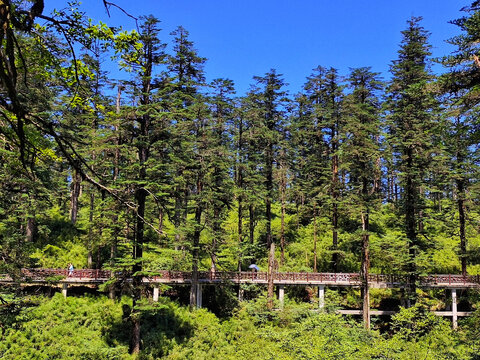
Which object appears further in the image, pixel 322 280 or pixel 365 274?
pixel 322 280

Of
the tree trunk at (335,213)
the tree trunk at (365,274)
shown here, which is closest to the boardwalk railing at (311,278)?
the tree trunk at (365,274)

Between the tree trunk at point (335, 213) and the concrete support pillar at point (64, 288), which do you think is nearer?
the concrete support pillar at point (64, 288)

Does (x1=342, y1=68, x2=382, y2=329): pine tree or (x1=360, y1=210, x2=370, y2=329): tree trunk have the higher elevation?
(x1=342, y1=68, x2=382, y2=329): pine tree

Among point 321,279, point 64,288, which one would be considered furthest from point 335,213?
point 64,288

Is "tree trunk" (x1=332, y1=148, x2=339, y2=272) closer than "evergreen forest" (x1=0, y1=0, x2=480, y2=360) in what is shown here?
No

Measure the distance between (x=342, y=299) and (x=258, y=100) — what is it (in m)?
16.9

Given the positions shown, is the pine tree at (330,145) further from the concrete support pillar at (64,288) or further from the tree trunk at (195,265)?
the concrete support pillar at (64,288)

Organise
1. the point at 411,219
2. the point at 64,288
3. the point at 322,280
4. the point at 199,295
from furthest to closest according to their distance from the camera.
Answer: the point at 322,280 → the point at 199,295 → the point at 411,219 → the point at 64,288

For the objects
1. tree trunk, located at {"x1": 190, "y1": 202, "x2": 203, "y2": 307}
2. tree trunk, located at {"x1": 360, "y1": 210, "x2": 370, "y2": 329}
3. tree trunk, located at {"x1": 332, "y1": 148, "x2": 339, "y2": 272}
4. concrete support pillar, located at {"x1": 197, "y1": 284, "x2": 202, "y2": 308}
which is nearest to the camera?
tree trunk, located at {"x1": 360, "y1": 210, "x2": 370, "y2": 329}

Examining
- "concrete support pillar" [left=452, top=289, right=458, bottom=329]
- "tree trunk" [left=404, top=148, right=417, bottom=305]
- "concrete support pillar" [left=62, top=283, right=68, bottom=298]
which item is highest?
"tree trunk" [left=404, top=148, right=417, bottom=305]

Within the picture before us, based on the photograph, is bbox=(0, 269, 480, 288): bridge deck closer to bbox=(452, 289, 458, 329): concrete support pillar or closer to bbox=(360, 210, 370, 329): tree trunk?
bbox=(452, 289, 458, 329): concrete support pillar

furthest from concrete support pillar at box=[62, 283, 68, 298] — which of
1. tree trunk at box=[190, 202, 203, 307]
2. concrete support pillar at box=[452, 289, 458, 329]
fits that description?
concrete support pillar at box=[452, 289, 458, 329]

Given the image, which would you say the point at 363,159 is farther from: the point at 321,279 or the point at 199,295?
the point at 199,295

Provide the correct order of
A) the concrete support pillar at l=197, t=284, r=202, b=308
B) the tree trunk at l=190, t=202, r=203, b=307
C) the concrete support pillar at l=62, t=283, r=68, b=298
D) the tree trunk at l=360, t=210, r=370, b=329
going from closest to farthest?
the concrete support pillar at l=62, t=283, r=68, b=298, the tree trunk at l=360, t=210, r=370, b=329, the tree trunk at l=190, t=202, r=203, b=307, the concrete support pillar at l=197, t=284, r=202, b=308
